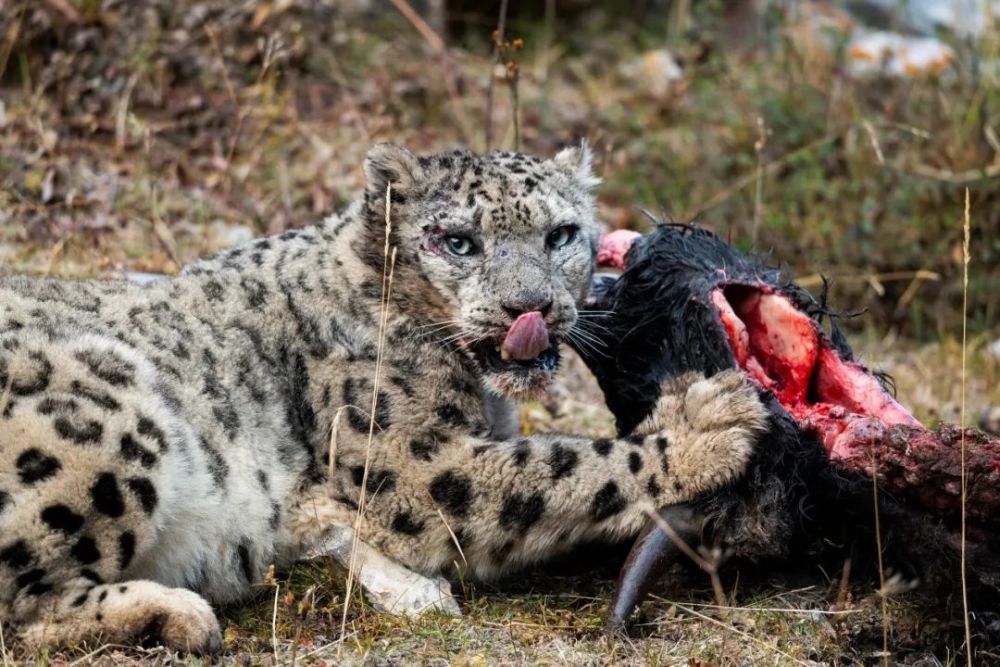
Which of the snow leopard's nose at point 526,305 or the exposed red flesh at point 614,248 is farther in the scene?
the exposed red flesh at point 614,248

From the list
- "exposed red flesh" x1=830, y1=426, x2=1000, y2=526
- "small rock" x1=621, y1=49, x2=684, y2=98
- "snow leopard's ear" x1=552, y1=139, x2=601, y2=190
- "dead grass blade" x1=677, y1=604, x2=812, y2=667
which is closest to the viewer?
"exposed red flesh" x1=830, y1=426, x2=1000, y2=526

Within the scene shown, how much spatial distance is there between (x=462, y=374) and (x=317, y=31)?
6065 mm

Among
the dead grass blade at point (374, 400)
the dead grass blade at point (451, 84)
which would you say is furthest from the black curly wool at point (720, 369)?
the dead grass blade at point (451, 84)

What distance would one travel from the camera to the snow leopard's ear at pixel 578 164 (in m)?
5.63

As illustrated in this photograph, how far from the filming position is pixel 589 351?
5.45 m

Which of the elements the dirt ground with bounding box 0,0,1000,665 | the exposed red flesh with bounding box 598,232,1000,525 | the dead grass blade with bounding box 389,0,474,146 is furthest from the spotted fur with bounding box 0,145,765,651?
the dead grass blade with bounding box 389,0,474,146

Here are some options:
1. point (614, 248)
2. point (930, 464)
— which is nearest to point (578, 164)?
point (614, 248)

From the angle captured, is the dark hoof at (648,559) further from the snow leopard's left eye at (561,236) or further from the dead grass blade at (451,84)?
the dead grass blade at (451,84)

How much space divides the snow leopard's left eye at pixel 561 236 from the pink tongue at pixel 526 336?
47 centimetres

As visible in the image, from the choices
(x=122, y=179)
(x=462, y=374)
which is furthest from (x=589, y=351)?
(x=122, y=179)

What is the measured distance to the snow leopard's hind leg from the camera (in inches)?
159

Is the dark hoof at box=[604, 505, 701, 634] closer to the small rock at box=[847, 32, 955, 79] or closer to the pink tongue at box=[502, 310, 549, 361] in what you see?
the pink tongue at box=[502, 310, 549, 361]

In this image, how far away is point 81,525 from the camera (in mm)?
4070

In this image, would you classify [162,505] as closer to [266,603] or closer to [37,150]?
[266,603]
